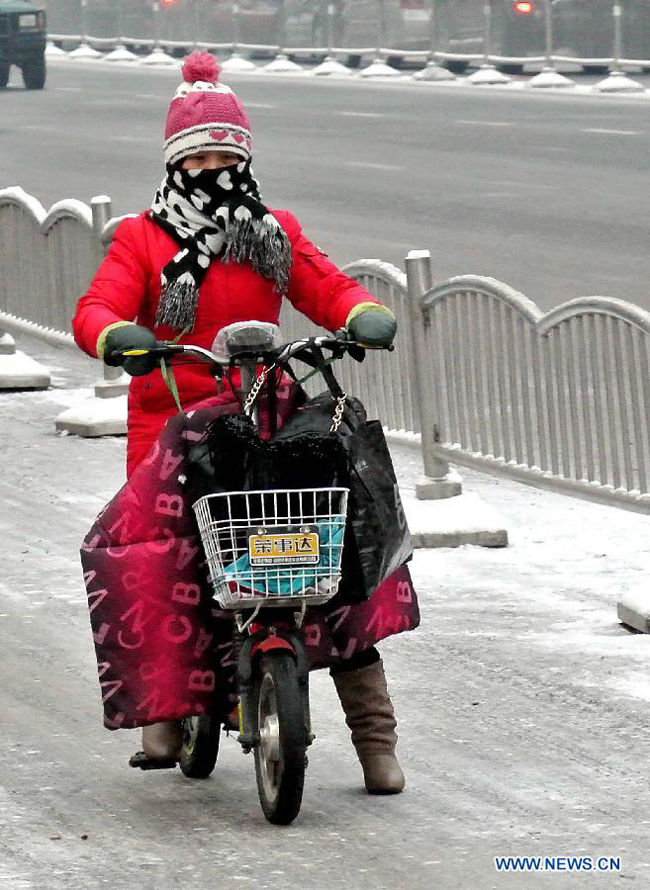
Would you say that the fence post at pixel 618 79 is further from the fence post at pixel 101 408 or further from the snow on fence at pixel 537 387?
the snow on fence at pixel 537 387

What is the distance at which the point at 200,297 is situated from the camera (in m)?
5.71

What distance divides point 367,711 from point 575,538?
3.14 metres

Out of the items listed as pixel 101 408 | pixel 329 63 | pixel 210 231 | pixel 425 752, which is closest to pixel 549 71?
pixel 329 63

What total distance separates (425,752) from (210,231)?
5.15ft

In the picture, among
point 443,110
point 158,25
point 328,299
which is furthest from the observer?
point 158,25

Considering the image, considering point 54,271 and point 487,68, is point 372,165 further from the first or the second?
point 54,271

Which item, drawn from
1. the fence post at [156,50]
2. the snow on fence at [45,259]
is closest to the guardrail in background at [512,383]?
→ the snow on fence at [45,259]

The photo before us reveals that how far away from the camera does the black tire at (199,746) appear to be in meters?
5.80

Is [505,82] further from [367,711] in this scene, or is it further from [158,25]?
[367,711]

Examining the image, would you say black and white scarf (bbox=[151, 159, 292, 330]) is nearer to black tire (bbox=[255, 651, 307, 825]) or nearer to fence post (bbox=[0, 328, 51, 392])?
black tire (bbox=[255, 651, 307, 825])

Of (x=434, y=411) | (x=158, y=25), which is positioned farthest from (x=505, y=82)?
(x=434, y=411)

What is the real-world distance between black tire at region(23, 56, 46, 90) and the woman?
104ft

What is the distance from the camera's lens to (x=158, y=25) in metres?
42.3

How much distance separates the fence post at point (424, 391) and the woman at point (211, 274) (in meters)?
3.15
